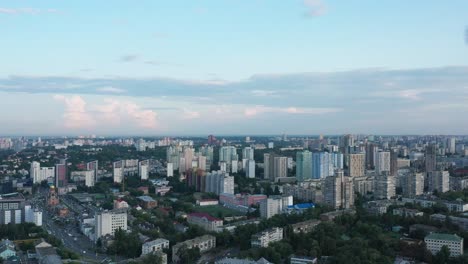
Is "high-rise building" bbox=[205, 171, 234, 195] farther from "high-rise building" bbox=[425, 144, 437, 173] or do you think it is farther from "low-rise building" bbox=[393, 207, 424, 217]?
"high-rise building" bbox=[425, 144, 437, 173]

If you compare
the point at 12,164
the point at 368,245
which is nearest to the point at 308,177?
the point at 368,245

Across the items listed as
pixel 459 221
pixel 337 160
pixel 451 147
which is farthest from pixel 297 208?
pixel 451 147

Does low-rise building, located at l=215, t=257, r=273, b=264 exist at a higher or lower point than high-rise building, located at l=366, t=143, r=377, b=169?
Result: lower

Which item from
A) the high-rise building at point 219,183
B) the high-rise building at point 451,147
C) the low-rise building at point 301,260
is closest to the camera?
the low-rise building at point 301,260

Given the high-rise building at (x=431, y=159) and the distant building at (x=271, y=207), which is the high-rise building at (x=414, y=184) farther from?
the distant building at (x=271, y=207)

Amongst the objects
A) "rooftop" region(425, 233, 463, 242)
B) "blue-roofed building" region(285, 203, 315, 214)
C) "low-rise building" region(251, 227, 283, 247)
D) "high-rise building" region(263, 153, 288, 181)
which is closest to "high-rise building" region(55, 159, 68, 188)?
"high-rise building" region(263, 153, 288, 181)

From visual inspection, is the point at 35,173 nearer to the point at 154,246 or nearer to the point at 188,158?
the point at 188,158

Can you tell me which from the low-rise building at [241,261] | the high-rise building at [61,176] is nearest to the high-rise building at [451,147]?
the high-rise building at [61,176]
